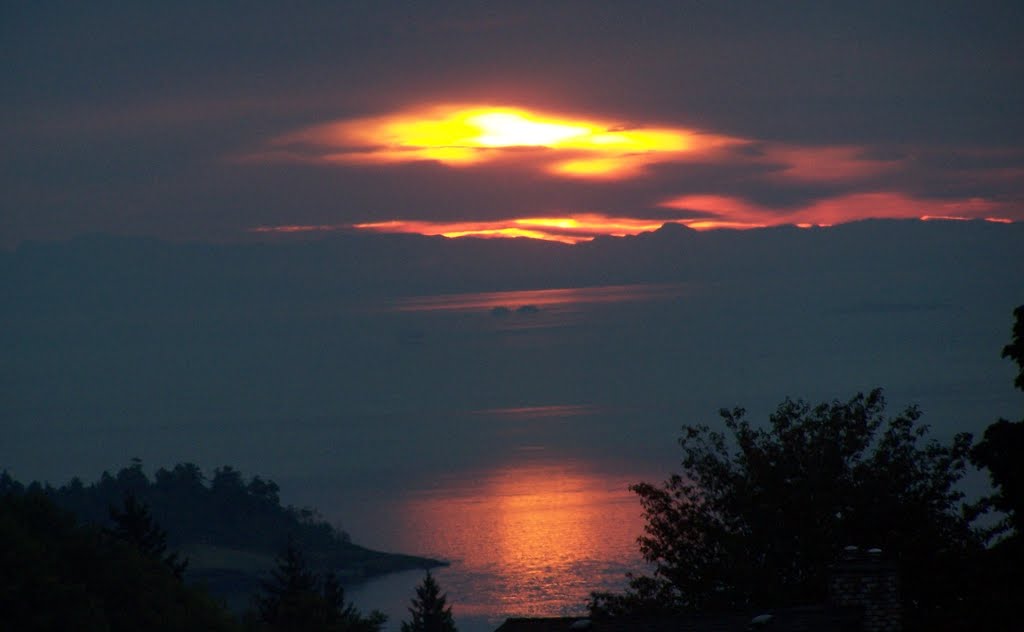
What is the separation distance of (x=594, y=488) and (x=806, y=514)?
14851 cm

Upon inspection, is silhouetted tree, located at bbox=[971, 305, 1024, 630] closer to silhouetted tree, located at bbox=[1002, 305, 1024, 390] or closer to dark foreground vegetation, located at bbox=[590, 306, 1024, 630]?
silhouetted tree, located at bbox=[1002, 305, 1024, 390]

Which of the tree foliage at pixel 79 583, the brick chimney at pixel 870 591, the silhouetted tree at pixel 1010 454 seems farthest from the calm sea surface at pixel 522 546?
the silhouetted tree at pixel 1010 454

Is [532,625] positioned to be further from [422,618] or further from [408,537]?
[408,537]

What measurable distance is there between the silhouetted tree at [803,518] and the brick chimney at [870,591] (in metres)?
9.55

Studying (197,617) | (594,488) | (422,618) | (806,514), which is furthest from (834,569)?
(594,488)

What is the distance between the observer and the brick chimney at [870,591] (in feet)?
60.8

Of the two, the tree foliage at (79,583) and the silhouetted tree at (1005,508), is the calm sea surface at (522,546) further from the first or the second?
the silhouetted tree at (1005,508)

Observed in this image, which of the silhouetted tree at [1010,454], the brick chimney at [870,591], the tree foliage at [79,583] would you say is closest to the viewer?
the brick chimney at [870,591]

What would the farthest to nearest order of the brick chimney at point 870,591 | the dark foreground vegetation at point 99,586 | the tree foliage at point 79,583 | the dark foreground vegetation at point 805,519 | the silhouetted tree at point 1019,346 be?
the dark foreground vegetation at point 99,586 → the tree foliage at point 79,583 → the dark foreground vegetation at point 805,519 → the silhouetted tree at point 1019,346 → the brick chimney at point 870,591

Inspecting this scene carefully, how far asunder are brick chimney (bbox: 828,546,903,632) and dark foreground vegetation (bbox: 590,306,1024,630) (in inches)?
331

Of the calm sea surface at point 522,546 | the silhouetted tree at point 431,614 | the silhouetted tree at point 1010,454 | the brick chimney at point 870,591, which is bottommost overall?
the brick chimney at point 870,591

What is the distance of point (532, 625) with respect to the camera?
2039cm

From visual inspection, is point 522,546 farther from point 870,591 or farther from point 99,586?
point 870,591

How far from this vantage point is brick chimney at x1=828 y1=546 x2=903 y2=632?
18547 millimetres
